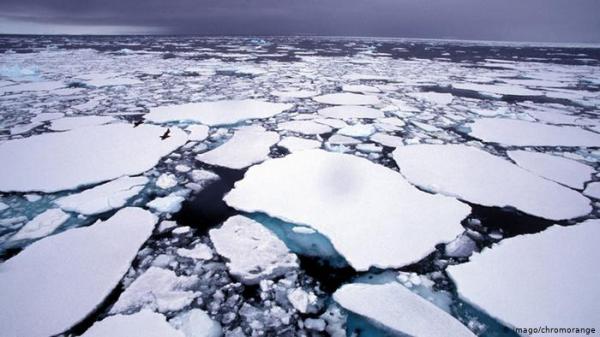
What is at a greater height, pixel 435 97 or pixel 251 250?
pixel 435 97

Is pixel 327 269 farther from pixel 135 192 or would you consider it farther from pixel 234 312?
pixel 135 192

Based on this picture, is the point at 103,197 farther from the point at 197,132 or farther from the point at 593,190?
the point at 593,190

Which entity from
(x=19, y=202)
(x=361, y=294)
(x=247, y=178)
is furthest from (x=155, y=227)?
(x=361, y=294)

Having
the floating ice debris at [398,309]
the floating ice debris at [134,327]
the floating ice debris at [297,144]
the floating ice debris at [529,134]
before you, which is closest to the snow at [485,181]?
the floating ice debris at [529,134]

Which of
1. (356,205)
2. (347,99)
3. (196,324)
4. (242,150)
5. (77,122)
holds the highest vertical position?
(347,99)

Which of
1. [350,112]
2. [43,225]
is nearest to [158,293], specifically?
[43,225]

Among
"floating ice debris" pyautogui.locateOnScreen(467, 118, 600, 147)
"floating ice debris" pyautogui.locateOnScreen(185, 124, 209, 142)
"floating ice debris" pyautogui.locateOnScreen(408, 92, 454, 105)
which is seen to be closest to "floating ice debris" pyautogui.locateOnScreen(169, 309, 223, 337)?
"floating ice debris" pyautogui.locateOnScreen(185, 124, 209, 142)

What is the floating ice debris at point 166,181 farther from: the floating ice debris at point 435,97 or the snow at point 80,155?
the floating ice debris at point 435,97
